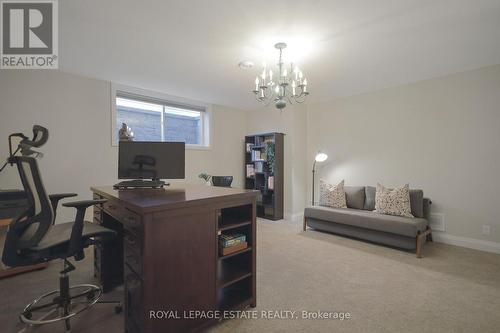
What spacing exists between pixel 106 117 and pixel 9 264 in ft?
8.74

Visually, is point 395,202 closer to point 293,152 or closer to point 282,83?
point 293,152

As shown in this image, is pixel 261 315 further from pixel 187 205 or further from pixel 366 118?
pixel 366 118

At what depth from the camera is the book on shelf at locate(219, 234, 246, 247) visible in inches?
66.7

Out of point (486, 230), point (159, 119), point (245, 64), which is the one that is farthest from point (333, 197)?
point (159, 119)

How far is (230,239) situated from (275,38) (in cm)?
200

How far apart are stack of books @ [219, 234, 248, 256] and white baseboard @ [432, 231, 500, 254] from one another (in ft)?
10.6

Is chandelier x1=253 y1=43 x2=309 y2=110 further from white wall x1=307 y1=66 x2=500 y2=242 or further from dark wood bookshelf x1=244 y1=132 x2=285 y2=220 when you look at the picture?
white wall x1=307 y1=66 x2=500 y2=242

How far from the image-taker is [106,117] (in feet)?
11.7

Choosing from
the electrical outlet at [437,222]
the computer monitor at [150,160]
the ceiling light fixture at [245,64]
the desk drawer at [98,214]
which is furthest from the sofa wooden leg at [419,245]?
the desk drawer at [98,214]

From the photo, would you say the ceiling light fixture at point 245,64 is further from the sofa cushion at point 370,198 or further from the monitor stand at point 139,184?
the sofa cushion at point 370,198

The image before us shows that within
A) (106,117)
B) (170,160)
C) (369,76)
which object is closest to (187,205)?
(170,160)

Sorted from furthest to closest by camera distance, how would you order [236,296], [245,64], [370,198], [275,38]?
[370,198] → [245,64] → [275,38] → [236,296]

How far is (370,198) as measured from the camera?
378 centimetres

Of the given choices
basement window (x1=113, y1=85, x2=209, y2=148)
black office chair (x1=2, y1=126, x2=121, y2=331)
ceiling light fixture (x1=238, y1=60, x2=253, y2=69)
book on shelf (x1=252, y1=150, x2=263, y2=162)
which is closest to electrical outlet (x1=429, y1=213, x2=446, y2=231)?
book on shelf (x1=252, y1=150, x2=263, y2=162)
